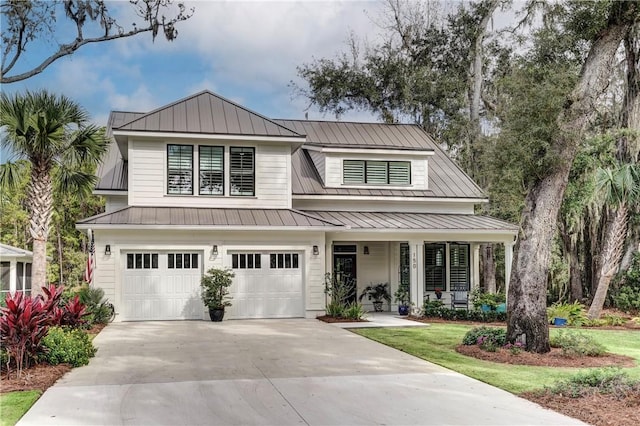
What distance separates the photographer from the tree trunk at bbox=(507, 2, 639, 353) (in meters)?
11.2

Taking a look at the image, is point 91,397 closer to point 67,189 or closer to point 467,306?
point 67,189

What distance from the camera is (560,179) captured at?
37.2 feet

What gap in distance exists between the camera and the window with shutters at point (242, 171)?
1875cm

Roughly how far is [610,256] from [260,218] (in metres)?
10.4

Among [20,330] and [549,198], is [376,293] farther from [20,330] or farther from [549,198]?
[20,330]

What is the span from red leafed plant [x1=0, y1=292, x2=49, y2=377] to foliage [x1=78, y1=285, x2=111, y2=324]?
6.35m

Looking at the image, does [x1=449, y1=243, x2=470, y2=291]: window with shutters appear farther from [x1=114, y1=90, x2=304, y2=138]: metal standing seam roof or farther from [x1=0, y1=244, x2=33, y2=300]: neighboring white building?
[x1=0, y1=244, x2=33, y2=300]: neighboring white building

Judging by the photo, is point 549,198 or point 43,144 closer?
point 549,198

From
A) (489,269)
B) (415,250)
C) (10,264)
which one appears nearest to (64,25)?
(415,250)

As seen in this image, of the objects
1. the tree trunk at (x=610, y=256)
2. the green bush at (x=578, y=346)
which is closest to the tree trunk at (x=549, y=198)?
the green bush at (x=578, y=346)

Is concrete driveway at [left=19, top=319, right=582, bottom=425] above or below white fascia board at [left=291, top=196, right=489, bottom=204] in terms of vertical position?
below

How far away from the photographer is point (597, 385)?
792 cm

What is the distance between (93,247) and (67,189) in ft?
6.78

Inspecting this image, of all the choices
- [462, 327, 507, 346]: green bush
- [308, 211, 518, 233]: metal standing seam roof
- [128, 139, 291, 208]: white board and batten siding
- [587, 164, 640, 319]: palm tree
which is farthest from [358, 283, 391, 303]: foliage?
[462, 327, 507, 346]: green bush
